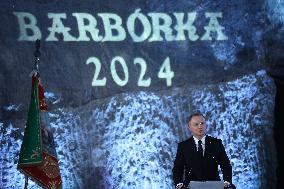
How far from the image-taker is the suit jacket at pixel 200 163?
12.3ft

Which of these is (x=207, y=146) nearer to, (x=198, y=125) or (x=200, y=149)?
(x=200, y=149)

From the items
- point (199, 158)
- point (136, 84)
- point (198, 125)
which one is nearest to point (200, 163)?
point (199, 158)

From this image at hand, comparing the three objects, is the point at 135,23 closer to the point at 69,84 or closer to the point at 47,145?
the point at 69,84

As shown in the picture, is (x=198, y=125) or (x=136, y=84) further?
(x=136, y=84)

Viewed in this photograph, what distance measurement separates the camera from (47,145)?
4051mm

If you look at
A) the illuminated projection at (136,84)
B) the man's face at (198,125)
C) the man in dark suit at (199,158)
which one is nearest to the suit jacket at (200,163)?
the man in dark suit at (199,158)

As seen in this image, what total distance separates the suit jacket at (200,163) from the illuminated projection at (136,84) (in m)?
0.81

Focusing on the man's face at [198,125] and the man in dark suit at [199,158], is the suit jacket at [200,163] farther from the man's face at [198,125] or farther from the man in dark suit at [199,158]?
the man's face at [198,125]

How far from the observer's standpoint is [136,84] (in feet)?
15.4

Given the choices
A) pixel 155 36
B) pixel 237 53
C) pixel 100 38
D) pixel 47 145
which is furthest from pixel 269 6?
pixel 47 145

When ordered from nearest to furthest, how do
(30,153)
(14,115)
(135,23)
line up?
(30,153) < (14,115) < (135,23)

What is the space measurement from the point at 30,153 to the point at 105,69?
1.16 metres

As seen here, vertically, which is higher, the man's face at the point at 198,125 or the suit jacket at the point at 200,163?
the man's face at the point at 198,125

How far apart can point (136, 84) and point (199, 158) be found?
1.20 m
